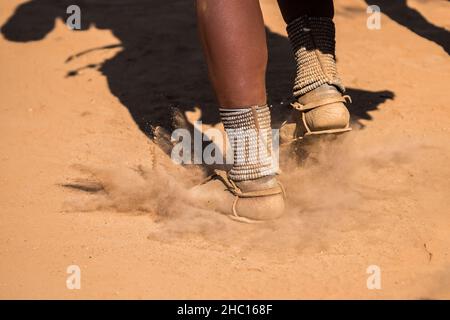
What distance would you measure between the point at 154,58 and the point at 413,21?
162 cm

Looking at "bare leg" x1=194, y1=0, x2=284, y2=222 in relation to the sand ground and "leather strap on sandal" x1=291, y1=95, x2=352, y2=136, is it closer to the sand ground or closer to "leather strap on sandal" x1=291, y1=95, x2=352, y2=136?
the sand ground

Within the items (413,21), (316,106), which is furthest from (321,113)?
(413,21)

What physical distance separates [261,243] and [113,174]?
73 cm

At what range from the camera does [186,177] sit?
2.46 metres

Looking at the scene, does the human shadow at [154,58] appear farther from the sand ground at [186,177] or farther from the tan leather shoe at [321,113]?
the tan leather shoe at [321,113]

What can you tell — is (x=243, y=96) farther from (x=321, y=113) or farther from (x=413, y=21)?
(x=413, y=21)

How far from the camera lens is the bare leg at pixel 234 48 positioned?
6.50 ft

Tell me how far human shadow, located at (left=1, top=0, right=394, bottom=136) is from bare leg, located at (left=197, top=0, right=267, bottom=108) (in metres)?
0.91

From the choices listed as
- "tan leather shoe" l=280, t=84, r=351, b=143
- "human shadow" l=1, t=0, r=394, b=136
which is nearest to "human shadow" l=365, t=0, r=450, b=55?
"human shadow" l=1, t=0, r=394, b=136

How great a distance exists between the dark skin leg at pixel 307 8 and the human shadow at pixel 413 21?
137 centimetres

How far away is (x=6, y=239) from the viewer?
210 centimetres

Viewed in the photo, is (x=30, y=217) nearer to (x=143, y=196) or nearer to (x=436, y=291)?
(x=143, y=196)

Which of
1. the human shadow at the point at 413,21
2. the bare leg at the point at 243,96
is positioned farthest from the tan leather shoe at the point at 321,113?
the human shadow at the point at 413,21

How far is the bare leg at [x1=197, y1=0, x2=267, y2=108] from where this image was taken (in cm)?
198
